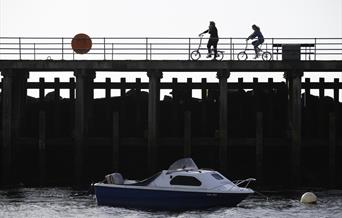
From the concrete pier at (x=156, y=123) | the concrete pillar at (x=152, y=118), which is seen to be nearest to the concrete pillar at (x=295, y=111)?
the concrete pier at (x=156, y=123)

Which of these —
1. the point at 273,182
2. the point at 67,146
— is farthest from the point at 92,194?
the point at 273,182

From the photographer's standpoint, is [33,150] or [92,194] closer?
[92,194]

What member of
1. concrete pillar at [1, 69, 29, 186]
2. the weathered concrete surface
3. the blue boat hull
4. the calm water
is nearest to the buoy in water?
the calm water

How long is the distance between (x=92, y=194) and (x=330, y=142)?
409 inches

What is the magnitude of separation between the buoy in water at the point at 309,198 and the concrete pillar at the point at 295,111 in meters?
4.39

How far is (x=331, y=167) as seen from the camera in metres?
46.5

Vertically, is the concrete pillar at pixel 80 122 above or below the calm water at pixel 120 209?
above

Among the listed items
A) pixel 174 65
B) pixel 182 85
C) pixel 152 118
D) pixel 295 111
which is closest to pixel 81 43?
pixel 174 65

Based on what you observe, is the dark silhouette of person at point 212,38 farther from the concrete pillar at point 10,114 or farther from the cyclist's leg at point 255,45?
the concrete pillar at point 10,114

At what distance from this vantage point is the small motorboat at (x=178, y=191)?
39.0m

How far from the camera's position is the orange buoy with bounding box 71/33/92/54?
4862cm

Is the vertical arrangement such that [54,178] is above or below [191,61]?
below

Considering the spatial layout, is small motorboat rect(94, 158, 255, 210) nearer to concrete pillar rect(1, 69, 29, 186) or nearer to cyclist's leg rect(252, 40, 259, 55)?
concrete pillar rect(1, 69, 29, 186)

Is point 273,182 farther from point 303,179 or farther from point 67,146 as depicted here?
point 67,146
